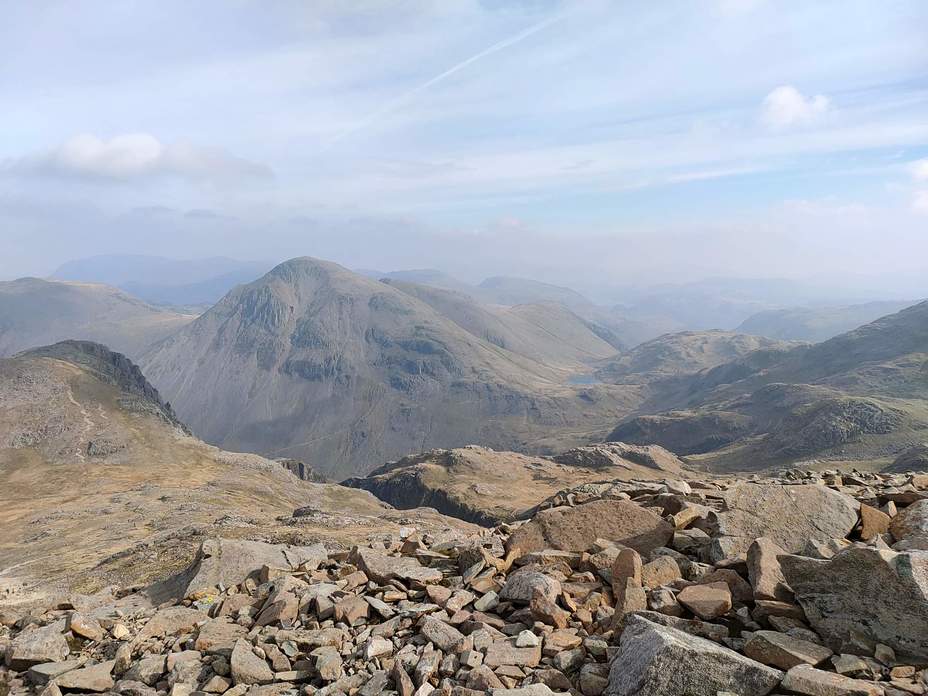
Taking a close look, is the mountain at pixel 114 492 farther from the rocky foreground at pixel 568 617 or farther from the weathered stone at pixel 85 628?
the rocky foreground at pixel 568 617

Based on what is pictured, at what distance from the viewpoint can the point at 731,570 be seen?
1062 centimetres

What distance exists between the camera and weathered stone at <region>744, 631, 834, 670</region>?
7887 millimetres

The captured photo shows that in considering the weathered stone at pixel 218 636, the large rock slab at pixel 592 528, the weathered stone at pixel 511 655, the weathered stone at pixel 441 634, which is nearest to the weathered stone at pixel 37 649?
the weathered stone at pixel 218 636

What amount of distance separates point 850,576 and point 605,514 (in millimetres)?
6868

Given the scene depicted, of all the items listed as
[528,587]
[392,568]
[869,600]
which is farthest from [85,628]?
[869,600]

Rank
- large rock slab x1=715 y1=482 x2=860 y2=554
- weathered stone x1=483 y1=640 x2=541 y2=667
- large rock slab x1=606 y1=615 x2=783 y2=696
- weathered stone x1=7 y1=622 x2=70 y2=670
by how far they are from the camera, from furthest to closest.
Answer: large rock slab x1=715 y1=482 x2=860 y2=554, weathered stone x1=7 y1=622 x2=70 y2=670, weathered stone x1=483 y1=640 x2=541 y2=667, large rock slab x1=606 y1=615 x2=783 y2=696

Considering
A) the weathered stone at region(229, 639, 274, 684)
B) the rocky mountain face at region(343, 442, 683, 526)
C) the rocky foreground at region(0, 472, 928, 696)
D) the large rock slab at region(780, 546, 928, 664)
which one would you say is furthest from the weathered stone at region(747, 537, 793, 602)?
the rocky mountain face at region(343, 442, 683, 526)

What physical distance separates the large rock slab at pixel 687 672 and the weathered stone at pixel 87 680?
377 inches

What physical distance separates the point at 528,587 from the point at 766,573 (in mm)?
4438

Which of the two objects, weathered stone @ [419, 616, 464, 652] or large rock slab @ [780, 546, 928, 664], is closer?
large rock slab @ [780, 546, 928, 664]

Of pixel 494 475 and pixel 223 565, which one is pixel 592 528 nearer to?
pixel 223 565

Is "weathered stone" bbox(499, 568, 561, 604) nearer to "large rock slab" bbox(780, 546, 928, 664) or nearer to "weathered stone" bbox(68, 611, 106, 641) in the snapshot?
"large rock slab" bbox(780, 546, 928, 664)

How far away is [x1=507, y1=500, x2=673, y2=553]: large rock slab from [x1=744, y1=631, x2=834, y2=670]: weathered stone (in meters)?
5.37

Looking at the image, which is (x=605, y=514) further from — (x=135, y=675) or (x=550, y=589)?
(x=135, y=675)
